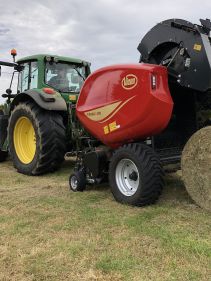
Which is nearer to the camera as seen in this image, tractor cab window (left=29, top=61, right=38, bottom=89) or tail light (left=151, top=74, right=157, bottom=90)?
tail light (left=151, top=74, right=157, bottom=90)

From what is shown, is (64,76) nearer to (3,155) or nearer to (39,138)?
(39,138)

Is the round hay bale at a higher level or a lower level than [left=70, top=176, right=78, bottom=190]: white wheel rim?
higher

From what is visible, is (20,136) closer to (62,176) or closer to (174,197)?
(62,176)

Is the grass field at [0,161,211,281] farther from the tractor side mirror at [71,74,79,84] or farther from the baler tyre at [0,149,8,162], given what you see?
the baler tyre at [0,149,8,162]

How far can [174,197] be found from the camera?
5449mm

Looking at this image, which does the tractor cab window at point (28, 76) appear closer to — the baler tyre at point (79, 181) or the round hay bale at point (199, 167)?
the baler tyre at point (79, 181)

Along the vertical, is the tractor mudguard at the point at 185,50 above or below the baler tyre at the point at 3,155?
above

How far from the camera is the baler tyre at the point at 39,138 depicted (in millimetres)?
7195

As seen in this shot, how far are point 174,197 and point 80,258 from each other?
225 cm

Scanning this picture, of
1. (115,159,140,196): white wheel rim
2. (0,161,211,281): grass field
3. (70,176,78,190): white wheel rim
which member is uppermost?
(115,159,140,196): white wheel rim

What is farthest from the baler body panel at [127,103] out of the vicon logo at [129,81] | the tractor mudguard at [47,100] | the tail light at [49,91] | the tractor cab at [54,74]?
the tractor cab at [54,74]

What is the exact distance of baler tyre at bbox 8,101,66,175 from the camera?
283 inches

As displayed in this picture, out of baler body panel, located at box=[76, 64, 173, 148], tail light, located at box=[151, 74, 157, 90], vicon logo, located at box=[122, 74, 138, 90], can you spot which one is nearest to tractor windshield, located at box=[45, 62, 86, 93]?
baler body panel, located at box=[76, 64, 173, 148]

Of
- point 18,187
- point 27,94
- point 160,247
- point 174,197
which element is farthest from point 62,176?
point 160,247
